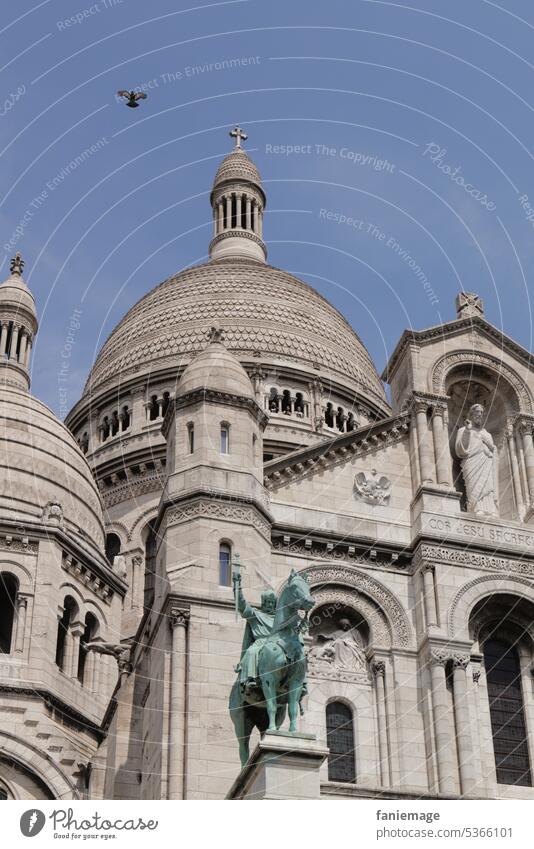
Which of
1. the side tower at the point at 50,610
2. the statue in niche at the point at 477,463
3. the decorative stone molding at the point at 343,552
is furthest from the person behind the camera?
the side tower at the point at 50,610

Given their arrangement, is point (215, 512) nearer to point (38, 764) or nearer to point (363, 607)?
point (363, 607)

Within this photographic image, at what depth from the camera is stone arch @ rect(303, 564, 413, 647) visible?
32.1 meters

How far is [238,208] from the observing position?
72.6m

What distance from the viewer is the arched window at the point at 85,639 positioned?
42250 mm

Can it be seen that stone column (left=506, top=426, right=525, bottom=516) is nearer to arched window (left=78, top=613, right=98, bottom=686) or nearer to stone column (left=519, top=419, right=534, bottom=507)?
stone column (left=519, top=419, right=534, bottom=507)

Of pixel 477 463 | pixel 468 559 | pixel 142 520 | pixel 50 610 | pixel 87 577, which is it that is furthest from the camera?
pixel 142 520

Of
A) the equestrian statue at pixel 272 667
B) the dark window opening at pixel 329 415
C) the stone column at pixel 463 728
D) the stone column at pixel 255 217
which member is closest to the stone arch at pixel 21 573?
the stone column at pixel 463 728

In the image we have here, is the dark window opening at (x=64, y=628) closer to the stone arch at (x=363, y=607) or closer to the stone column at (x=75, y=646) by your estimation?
the stone column at (x=75, y=646)

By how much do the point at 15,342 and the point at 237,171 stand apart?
23270 mm

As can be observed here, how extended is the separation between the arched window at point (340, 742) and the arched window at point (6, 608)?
12894 mm

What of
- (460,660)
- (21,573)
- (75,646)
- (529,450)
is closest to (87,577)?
(75,646)

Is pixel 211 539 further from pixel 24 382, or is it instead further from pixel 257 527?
pixel 24 382

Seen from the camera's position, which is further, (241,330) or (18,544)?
(241,330)
